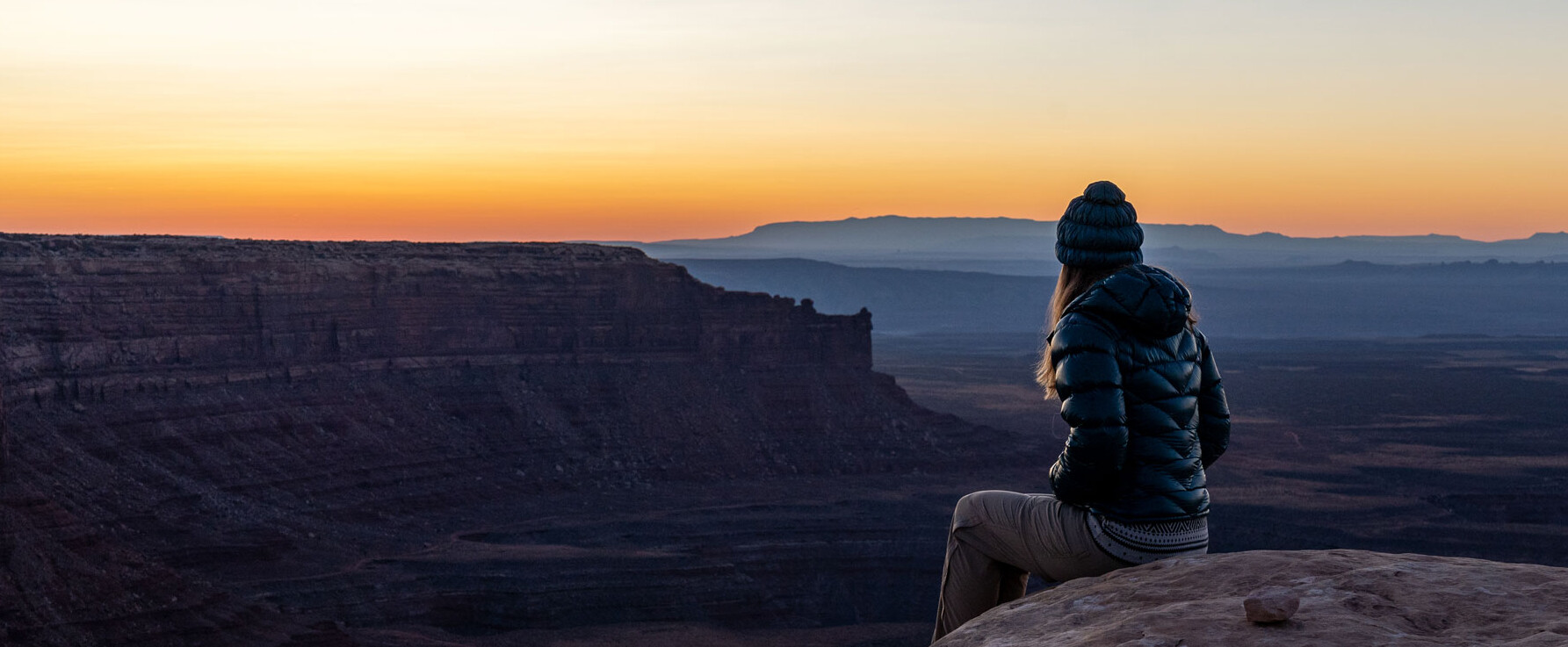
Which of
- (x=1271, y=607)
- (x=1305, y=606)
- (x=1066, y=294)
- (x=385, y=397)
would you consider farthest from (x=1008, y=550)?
(x=385, y=397)

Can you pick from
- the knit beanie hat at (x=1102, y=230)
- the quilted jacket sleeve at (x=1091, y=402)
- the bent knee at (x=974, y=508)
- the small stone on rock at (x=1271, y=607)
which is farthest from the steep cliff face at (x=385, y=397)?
the small stone on rock at (x=1271, y=607)

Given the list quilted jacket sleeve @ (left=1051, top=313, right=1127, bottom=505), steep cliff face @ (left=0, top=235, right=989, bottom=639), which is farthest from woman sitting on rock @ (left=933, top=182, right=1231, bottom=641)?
steep cliff face @ (left=0, top=235, right=989, bottom=639)

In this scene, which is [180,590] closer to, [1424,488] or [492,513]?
[492,513]

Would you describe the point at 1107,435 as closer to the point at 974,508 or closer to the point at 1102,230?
the point at 974,508

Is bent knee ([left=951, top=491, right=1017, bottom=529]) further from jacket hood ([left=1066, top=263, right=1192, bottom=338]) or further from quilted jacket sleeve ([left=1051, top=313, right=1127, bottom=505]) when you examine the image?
jacket hood ([left=1066, top=263, right=1192, bottom=338])

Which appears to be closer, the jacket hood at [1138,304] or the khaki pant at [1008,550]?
the jacket hood at [1138,304]

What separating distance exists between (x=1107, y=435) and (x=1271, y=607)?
1140 millimetres

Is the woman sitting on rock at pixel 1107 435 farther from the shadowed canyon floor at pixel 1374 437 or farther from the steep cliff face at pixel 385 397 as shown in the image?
the shadowed canyon floor at pixel 1374 437

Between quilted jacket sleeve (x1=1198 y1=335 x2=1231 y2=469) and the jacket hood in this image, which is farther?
quilted jacket sleeve (x1=1198 y1=335 x2=1231 y2=469)

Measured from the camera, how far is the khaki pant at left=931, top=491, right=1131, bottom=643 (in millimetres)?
6645

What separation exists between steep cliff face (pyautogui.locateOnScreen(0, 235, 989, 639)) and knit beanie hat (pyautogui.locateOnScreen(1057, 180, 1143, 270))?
33.9 meters

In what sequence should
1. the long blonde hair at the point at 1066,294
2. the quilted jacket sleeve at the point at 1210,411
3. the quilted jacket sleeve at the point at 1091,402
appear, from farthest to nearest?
the quilted jacket sleeve at the point at 1210,411 → the long blonde hair at the point at 1066,294 → the quilted jacket sleeve at the point at 1091,402

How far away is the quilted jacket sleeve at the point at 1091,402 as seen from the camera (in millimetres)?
→ 6219

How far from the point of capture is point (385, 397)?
185 ft
